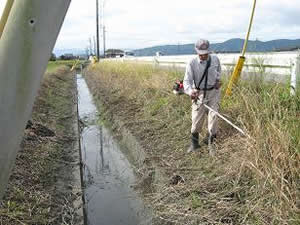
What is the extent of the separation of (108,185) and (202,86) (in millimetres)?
2396

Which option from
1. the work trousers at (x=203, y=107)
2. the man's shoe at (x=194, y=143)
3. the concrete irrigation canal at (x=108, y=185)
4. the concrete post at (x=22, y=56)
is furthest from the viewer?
the man's shoe at (x=194, y=143)

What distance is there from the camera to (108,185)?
273 inches

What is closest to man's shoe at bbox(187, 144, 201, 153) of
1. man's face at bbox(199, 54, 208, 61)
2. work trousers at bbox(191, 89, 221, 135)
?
work trousers at bbox(191, 89, 221, 135)

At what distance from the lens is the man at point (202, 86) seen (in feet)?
20.5

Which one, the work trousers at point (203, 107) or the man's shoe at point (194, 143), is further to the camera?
the man's shoe at point (194, 143)

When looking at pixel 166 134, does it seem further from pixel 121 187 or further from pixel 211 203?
pixel 211 203

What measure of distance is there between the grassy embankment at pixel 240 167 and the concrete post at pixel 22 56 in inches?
101

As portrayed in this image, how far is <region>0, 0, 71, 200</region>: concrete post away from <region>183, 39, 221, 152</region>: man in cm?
484

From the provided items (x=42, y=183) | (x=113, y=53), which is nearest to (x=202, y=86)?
(x=42, y=183)

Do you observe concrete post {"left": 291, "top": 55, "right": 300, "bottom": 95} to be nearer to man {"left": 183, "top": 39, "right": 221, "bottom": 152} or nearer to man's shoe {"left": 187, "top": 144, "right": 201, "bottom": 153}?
man {"left": 183, "top": 39, "right": 221, "bottom": 152}

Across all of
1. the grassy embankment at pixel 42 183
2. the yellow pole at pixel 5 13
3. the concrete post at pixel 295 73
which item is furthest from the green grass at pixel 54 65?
the yellow pole at pixel 5 13

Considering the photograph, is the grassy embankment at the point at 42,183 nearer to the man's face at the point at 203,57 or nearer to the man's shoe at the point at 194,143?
the man's shoe at the point at 194,143

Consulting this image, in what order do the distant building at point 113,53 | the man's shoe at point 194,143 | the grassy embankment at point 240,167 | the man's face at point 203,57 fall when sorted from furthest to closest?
1. the distant building at point 113,53
2. the man's shoe at point 194,143
3. the man's face at point 203,57
4. the grassy embankment at point 240,167

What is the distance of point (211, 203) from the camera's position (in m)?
4.43
